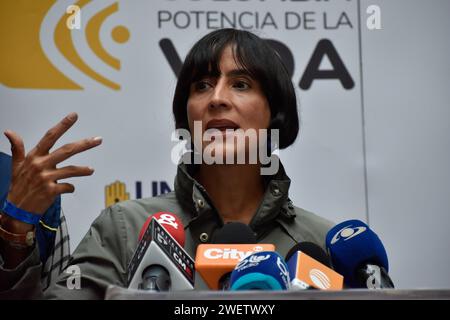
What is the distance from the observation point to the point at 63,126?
1.53 metres

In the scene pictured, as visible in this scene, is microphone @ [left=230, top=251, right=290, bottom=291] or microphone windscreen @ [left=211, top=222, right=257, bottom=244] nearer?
microphone @ [left=230, top=251, right=290, bottom=291]

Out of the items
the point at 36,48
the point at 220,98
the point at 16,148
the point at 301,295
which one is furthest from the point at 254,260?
the point at 36,48

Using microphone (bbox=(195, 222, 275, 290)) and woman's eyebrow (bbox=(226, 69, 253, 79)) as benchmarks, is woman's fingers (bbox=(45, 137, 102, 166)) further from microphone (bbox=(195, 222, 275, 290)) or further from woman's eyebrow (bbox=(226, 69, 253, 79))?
woman's eyebrow (bbox=(226, 69, 253, 79))

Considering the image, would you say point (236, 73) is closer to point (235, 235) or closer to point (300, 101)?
point (235, 235)

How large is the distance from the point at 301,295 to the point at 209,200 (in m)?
0.83

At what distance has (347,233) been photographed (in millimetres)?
1444

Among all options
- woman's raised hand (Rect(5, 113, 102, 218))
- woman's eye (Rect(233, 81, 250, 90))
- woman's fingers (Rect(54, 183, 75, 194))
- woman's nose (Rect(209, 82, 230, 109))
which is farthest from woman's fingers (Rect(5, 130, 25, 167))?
woman's eye (Rect(233, 81, 250, 90))

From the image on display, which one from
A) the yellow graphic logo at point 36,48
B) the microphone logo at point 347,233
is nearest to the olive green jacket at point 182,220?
the microphone logo at point 347,233

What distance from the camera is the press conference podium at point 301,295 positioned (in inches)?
39.6

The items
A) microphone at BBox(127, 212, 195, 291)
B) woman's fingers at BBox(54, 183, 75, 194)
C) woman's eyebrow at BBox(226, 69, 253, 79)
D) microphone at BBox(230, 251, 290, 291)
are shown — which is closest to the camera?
microphone at BBox(230, 251, 290, 291)

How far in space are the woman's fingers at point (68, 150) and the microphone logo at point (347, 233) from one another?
530mm

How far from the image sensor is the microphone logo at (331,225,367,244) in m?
1.42

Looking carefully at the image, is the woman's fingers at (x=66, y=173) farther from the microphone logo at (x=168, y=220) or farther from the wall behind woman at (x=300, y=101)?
the wall behind woman at (x=300, y=101)

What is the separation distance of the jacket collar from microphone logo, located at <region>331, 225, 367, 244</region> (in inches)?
14.7
